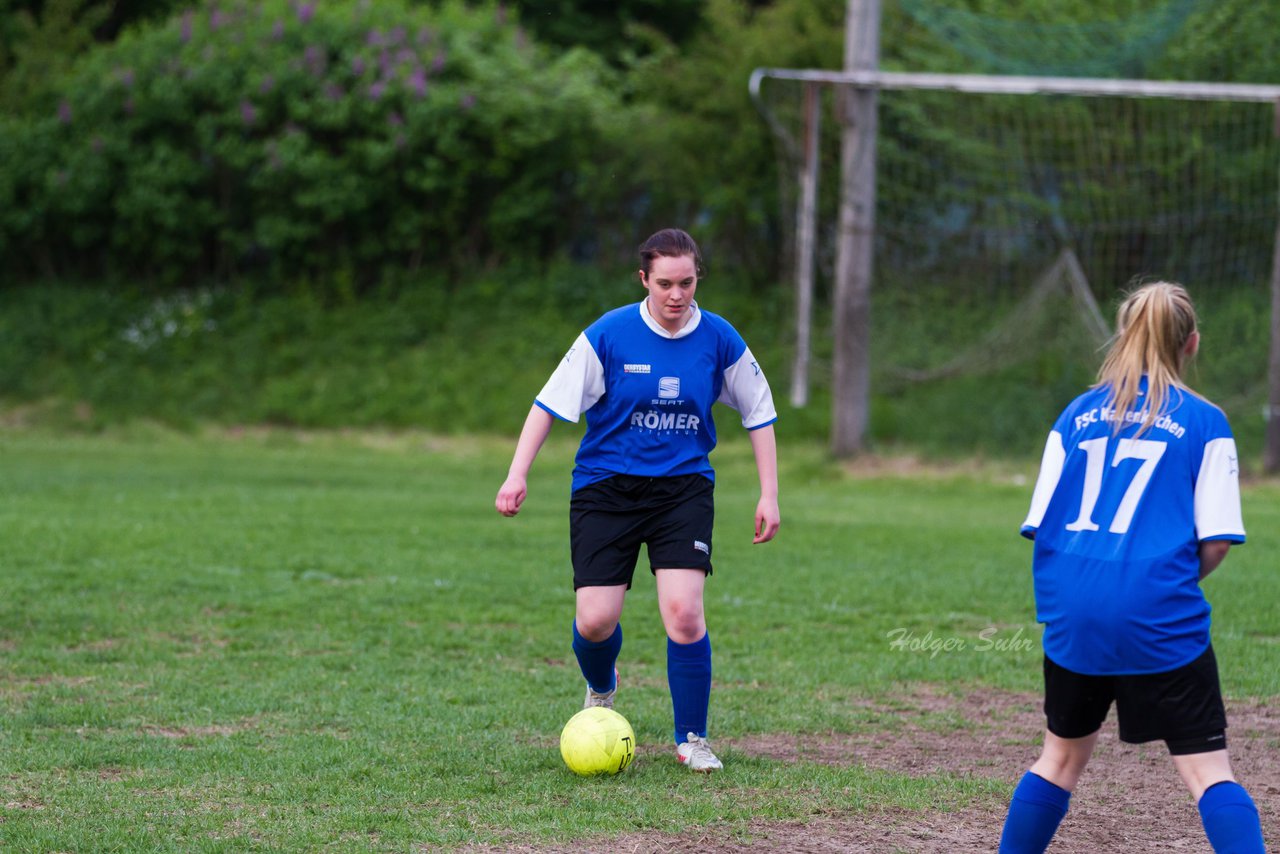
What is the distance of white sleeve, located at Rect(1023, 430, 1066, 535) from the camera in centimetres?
364

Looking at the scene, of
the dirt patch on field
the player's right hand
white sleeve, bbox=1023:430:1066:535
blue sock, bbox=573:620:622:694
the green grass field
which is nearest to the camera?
white sleeve, bbox=1023:430:1066:535

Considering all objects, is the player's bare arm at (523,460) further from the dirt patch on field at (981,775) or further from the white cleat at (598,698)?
the dirt patch on field at (981,775)

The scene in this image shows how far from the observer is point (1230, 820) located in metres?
3.52

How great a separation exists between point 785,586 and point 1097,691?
17.9 feet

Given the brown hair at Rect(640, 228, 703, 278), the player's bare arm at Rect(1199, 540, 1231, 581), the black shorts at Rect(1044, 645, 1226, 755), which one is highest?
the brown hair at Rect(640, 228, 703, 278)

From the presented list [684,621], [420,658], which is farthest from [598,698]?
[420,658]

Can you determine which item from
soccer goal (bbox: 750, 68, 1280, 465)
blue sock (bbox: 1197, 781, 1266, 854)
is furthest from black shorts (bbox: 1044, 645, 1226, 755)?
soccer goal (bbox: 750, 68, 1280, 465)

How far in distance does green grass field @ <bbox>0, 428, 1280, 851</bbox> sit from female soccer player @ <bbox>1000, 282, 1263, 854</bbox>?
140 centimetres

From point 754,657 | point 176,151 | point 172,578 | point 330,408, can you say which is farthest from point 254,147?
point 754,657

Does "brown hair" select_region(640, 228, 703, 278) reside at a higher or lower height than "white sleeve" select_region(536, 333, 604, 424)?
higher

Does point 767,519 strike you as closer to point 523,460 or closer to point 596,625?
point 596,625

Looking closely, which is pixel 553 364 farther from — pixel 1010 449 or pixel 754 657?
pixel 754 657

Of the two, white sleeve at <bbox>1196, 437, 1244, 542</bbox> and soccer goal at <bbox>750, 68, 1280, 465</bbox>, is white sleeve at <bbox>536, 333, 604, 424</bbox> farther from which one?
soccer goal at <bbox>750, 68, 1280, 465</bbox>

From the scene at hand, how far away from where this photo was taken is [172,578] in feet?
29.2
